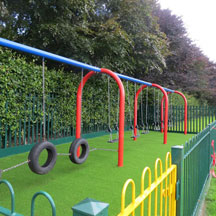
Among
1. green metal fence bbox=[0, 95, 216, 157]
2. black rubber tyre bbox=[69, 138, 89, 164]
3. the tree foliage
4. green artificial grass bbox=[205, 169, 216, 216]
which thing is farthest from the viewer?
the tree foliage

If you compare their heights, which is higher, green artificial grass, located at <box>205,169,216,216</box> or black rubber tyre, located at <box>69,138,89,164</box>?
black rubber tyre, located at <box>69,138,89,164</box>

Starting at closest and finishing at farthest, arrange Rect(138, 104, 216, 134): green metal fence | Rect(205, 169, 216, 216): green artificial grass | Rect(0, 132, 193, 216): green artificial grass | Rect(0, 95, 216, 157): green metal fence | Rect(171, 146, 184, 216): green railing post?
1. Rect(171, 146, 184, 216): green railing post
2. Rect(0, 132, 193, 216): green artificial grass
3. Rect(205, 169, 216, 216): green artificial grass
4. Rect(0, 95, 216, 157): green metal fence
5. Rect(138, 104, 216, 134): green metal fence

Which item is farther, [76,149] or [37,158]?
[76,149]

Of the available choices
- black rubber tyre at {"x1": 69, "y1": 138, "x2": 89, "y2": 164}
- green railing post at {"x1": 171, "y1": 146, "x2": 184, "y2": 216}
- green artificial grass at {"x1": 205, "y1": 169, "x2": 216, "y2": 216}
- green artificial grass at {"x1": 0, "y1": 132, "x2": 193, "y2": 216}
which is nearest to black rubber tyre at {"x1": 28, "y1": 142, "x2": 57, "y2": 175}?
green artificial grass at {"x1": 0, "y1": 132, "x2": 193, "y2": 216}

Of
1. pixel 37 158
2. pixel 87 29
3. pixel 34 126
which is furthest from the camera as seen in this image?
pixel 87 29

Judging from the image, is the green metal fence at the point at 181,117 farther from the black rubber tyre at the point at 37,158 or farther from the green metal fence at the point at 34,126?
the black rubber tyre at the point at 37,158

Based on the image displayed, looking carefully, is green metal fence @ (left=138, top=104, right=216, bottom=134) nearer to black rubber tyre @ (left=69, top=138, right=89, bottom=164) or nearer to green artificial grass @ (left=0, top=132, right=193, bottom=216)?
green artificial grass @ (left=0, top=132, right=193, bottom=216)

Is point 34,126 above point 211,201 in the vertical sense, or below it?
above

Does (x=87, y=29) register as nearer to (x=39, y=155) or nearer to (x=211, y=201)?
(x=39, y=155)

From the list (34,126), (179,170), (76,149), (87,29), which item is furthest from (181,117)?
(179,170)

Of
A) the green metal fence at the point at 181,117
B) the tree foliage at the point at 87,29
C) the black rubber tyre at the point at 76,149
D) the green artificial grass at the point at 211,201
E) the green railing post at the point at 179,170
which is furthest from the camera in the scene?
the green metal fence at the point at 181,117

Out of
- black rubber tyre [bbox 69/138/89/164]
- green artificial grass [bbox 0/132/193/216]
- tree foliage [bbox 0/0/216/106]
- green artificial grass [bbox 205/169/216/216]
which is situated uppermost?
tree foliage [bbox 0/0/216/106]

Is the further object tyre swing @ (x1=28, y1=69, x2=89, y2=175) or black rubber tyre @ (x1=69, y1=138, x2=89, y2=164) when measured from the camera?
black rubber tyre @ (x1=69, y1=138, x2=89, y2=164)

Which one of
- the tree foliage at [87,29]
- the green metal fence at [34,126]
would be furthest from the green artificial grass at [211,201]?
the tree foliage at [87,29]
